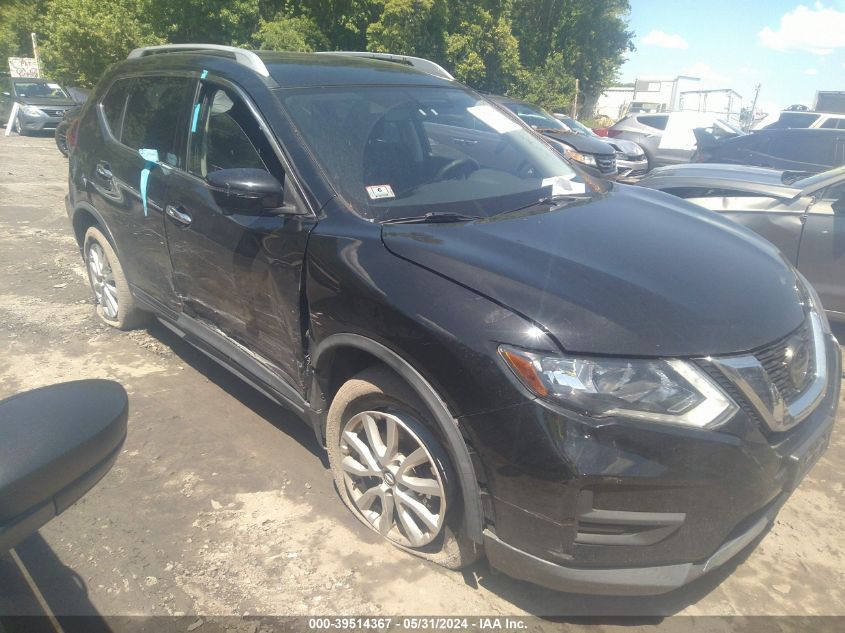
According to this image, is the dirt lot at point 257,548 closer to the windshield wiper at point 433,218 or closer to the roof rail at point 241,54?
the windshield wiper at point 433,218

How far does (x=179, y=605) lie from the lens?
7.67ft

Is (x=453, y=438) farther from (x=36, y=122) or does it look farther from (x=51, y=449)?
(x=36, y=122)

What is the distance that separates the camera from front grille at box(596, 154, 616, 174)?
952 centimetres

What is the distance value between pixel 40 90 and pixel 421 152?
74.4ft

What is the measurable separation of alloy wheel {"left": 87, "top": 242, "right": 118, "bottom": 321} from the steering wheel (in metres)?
2.67

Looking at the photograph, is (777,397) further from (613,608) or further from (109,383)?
(109,383)

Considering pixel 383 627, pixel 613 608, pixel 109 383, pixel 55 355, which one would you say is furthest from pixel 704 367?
pixel 55 355

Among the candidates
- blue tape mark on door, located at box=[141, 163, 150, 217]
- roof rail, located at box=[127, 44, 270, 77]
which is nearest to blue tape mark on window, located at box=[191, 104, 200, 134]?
roof rail, located at box=[127, 44, 270, 77]

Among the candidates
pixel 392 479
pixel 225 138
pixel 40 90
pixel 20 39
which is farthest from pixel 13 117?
pixel 20 39

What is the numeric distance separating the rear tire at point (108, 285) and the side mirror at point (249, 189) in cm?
195

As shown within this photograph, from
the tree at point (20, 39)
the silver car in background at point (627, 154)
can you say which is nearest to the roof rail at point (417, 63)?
the silver car in background at point (627, 154)

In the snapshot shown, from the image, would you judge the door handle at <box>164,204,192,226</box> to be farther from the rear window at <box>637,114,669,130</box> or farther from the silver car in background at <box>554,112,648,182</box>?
the rear window at <box>637,114,669,130</box>

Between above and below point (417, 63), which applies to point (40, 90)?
below

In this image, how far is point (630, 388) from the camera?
191 centimetres
